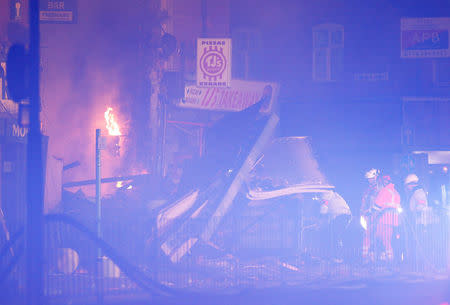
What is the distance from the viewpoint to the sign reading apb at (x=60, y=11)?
64.3 feet

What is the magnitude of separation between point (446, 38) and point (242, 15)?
293 inches

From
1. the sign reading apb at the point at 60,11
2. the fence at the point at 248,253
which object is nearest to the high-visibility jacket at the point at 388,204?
the fence at the point at 248,253

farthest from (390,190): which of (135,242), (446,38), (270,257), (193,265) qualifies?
(446,38)

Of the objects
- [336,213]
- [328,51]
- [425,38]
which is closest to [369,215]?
[336,213]

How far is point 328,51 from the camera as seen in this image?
21.6 metres

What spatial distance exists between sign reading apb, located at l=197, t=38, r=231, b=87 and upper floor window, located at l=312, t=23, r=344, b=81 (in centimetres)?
711

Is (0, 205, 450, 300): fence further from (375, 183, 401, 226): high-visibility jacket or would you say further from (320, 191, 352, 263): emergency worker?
(375, 183, 401, 226): high-visibility jacket

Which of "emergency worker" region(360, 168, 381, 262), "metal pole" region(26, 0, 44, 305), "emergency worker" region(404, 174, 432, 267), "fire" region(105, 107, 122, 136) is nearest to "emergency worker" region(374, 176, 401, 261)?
"emergency worker" region(360, 168, 381, 262)

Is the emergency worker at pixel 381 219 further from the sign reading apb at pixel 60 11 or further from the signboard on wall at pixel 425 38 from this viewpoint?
the sign reading apb at pixel 60 11

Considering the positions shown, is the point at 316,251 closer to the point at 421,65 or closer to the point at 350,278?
the point at 350,278

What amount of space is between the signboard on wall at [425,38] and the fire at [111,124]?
10930mm

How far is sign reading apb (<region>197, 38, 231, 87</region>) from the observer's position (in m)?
15.1

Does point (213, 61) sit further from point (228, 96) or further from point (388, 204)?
point (388, 204)

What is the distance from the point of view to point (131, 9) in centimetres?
1969
